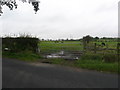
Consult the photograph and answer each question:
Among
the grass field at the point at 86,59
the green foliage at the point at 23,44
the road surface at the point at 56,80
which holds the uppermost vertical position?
the green foliage at the point at 23,44

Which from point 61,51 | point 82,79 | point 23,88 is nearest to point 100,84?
point 82,79

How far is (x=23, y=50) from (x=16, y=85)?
9513mm

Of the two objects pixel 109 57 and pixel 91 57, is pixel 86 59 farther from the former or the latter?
pixel 109 57

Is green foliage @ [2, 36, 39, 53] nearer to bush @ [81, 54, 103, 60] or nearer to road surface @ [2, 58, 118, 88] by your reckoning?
bush @ [81, 54, 103, 60]

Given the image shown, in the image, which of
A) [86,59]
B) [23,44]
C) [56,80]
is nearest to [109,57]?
[86,59]

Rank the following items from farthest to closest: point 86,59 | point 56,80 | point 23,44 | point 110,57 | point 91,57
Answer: point 23,44, point 91,57, point 110,57, point 86,59, point 56,80

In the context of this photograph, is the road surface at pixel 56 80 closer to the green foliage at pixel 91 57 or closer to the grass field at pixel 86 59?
the grass field at pixel 86 59

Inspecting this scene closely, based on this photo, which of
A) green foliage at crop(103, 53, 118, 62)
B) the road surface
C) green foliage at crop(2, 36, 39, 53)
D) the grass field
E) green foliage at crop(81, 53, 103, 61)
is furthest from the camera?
green foliage at crop(2, 36, 39, 53)

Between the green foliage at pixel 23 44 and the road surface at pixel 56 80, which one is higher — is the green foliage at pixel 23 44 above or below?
above

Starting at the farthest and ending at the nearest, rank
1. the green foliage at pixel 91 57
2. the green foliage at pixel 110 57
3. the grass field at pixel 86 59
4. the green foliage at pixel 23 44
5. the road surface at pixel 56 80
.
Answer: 1. the green foliage at pixel 23 44
2. the green foliage at pixel 91 57
3. the green foliage at pixel 110 57
4. the grass field at pixel 86 59
5. the road surface at pixel 56 80

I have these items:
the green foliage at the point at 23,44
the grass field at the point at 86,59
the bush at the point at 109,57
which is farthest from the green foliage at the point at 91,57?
the green foliage at the point at 23,44

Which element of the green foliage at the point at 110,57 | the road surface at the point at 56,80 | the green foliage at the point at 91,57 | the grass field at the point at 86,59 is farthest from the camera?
the green foliage at the point at 91,57

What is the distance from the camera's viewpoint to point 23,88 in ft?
19.2

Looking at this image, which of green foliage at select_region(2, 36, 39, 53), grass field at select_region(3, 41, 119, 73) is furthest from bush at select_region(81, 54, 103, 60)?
green foliage at select_region(2, 36, 39, 53)
